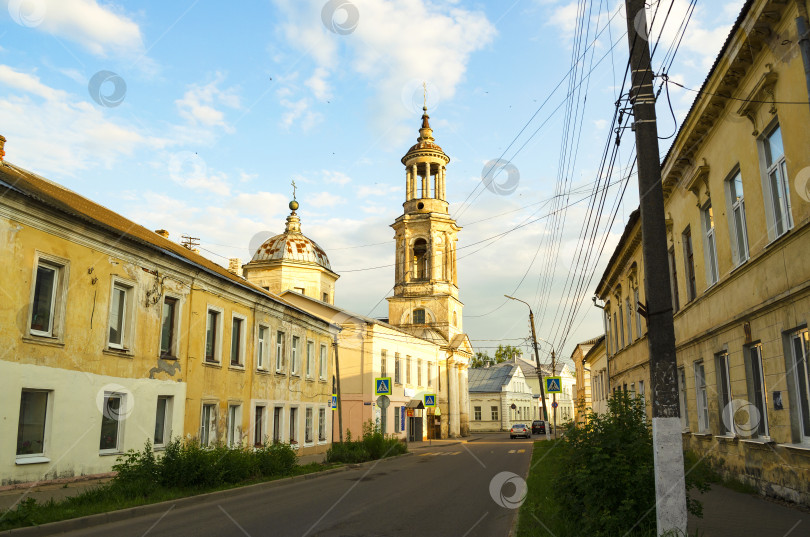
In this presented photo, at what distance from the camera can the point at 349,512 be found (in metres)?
11.3

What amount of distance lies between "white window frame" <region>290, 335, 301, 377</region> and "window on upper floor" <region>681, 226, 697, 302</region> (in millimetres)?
16774

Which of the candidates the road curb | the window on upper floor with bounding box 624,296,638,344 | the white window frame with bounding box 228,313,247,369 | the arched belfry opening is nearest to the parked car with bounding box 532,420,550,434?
the arched belfry opening

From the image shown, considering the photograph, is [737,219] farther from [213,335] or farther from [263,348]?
[263,348]

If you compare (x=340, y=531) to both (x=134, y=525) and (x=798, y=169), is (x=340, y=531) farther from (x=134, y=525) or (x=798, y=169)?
(x=798, y=169)

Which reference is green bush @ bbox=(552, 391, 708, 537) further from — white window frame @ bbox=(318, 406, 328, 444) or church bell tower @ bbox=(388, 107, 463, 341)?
church bell tower @ bbox=(388, 107, 463, 341)

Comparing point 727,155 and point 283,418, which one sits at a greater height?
point 727,155

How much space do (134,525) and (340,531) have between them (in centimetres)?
337

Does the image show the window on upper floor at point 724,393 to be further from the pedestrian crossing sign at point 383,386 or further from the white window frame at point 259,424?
the white window frame at point 259,424

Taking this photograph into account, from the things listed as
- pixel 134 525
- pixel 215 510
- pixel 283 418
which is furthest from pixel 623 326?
pixel 134 525

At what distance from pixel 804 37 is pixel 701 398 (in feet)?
31.8

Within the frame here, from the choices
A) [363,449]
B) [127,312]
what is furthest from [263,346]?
[127,312]

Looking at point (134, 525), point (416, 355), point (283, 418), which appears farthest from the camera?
point (416, 355)

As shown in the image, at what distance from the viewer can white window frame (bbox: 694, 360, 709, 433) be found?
15.8 meters

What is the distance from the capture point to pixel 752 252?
11.7 metres
